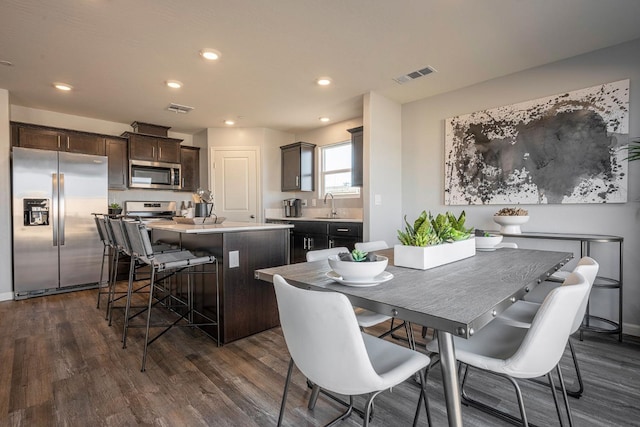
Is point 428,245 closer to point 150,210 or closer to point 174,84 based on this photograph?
point 174,84

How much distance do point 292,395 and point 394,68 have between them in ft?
9.64

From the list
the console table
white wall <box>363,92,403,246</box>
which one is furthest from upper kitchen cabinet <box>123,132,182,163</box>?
the console table

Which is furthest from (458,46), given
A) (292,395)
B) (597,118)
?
(292,395)

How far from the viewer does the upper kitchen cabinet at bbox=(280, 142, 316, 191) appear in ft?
17.3

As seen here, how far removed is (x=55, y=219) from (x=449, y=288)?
15.4ft

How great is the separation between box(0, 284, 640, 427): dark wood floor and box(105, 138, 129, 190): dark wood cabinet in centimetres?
262

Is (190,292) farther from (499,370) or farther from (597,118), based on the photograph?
(597,118)

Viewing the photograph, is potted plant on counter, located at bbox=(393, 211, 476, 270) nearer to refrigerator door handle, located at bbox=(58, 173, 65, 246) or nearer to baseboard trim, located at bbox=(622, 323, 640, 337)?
baseboard trim, located at bbox=(622, 323, 640, 337)

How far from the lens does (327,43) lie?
8.75 ft

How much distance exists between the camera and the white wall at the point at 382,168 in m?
3.75

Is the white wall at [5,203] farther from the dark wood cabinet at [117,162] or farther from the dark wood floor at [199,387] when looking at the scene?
the dark wood floor at [199,387]

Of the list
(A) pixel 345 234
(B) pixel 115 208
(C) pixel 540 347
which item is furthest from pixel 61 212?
(C) pixel 540 347

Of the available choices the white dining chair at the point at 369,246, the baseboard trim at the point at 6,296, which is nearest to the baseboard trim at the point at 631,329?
the white dining chair at the point at 369,246

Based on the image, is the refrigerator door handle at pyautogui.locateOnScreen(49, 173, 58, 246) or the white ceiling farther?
the refrigerator door handle at pyautogui.locateOnScreen(49, 173, 58, 246)
